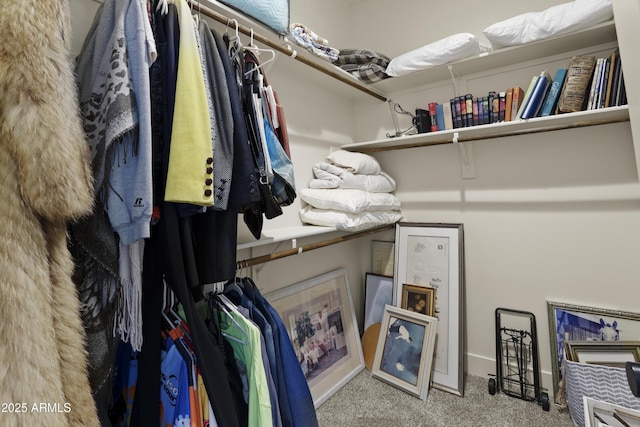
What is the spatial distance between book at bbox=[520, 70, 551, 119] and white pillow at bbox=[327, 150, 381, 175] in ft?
2.80

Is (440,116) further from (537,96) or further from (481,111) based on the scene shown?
(537,96)

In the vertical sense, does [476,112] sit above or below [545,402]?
above

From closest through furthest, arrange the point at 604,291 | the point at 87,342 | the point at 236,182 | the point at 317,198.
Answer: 1. the point at 87,342
2. the point at 236,182
3. the point at 604,291
4. the point at 317,198

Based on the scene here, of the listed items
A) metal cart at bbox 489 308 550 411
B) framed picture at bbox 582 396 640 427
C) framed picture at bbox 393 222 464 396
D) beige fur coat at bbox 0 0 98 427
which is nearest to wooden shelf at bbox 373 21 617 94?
framed picture at bbox 393 222 464 396

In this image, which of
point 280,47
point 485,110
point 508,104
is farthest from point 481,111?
point 280,47

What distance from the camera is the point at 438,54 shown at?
1.72 metres

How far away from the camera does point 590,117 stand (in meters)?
1.49

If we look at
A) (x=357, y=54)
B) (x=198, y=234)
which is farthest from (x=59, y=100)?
(x=357, y=54)

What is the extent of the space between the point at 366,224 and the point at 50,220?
56.5 inches

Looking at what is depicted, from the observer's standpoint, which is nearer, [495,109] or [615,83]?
[615,83]

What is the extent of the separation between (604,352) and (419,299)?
886mm

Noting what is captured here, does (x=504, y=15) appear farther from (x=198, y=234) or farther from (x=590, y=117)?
(x=198, y=234)

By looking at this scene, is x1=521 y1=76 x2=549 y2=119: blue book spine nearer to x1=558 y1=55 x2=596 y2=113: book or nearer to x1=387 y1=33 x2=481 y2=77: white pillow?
x1=558 y1=55 x2=596 y2=113: book

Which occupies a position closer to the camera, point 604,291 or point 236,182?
point 236,182
